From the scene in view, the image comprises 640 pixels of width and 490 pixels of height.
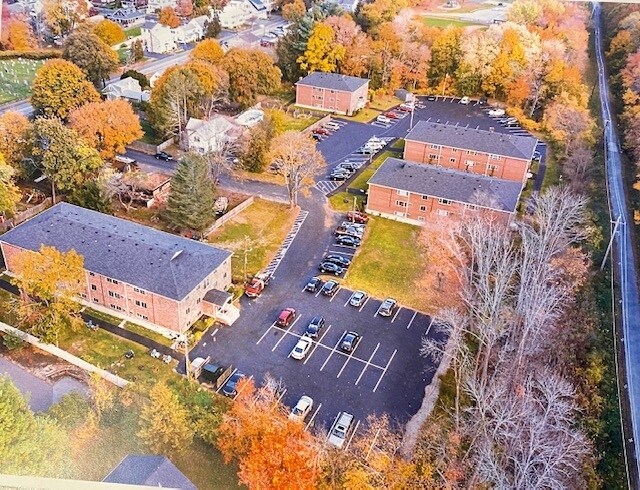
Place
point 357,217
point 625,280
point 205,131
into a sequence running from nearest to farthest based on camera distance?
point 625,280, point 357,217, point 205,131

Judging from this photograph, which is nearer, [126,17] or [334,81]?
[334,81]

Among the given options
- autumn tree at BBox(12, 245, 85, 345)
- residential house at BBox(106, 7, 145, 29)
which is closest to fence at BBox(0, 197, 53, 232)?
autumn tree at BBox(12, 245, 85, 345)

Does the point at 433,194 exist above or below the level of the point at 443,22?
below

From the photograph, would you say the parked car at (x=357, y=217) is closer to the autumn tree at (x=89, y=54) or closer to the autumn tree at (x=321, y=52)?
the autumn tree at (x=321, y=52)

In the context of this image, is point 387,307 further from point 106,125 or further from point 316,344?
point 106,125

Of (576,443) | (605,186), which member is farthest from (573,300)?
(605,186)

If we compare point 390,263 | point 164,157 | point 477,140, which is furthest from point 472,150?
point 164,157
